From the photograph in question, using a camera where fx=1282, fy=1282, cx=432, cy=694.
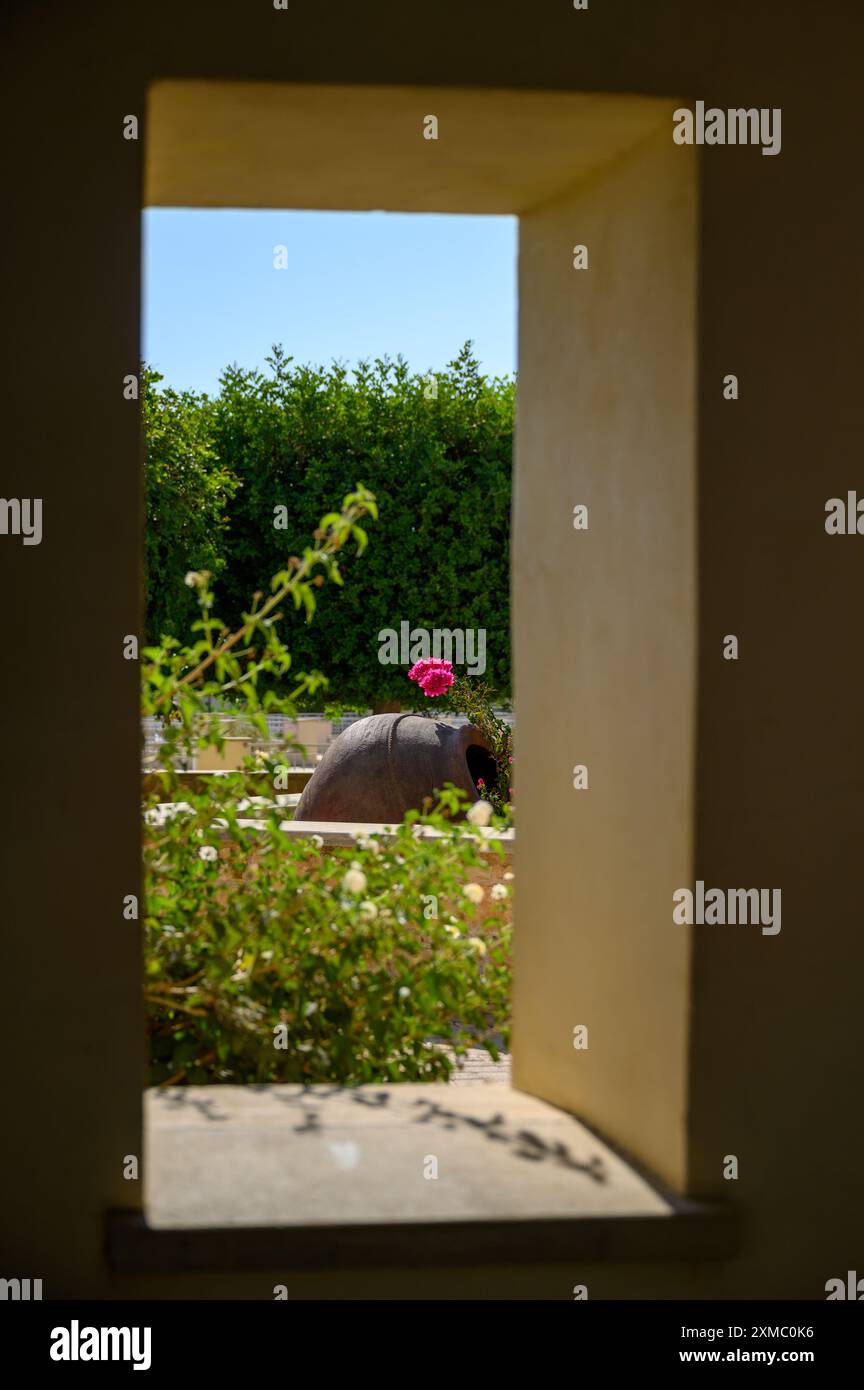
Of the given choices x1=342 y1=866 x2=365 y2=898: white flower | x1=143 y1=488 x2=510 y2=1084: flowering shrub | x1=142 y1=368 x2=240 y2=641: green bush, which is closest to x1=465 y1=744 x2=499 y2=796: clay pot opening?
x1=143 y1=488 x2=510 y2=1084: flowering shrub

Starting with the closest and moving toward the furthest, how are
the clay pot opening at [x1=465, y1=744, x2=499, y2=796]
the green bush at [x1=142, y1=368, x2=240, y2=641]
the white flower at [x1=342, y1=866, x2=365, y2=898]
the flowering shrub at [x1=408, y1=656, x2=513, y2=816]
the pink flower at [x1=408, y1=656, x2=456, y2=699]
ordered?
the white flower at [x1=342, y1=866, x2=365, y2=898]
the flowering shrub at [x1=408, y1=656, x2=513, y2=816]
the pink flower at [x1=408, y1=656, x2=456, y2=699]
the clay pot opening at [x1=465, y1=744, x2=499, y2=796]
the green bush at [x1=142, y1=368, x2=240, y2=641]

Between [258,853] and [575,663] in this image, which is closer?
[575,663]

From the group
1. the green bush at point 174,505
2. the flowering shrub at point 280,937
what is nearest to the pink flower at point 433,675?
the flowering shrub at point 280,937

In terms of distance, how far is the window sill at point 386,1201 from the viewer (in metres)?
2.50

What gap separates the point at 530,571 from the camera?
3434mm

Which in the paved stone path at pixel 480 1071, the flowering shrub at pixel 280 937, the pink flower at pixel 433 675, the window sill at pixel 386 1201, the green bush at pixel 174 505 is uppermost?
the green bush at pixel 174 505

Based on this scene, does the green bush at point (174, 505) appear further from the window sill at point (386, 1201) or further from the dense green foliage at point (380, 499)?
the window sill at point (386, 1201)

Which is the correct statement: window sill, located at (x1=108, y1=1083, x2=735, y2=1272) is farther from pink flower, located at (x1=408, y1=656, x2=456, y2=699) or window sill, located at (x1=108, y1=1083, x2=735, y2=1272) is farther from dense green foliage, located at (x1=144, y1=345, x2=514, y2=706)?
dense green foliage, located at (x1=144, y1=345, x2=514, y2=706)

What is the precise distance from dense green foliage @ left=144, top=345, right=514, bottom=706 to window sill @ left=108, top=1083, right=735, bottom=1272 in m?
17.5

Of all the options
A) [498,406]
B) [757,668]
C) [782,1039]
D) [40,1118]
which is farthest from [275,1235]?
[498,406]

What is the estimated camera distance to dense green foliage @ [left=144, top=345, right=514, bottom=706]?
2059cm

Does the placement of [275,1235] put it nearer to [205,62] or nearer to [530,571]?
[530,571]

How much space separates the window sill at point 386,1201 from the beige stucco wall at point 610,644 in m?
0.14
